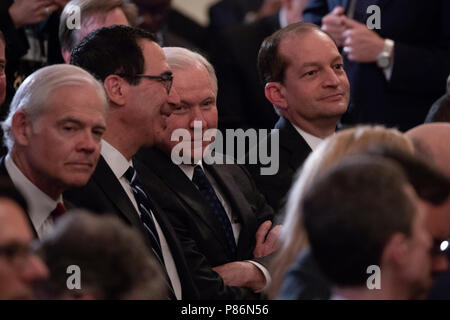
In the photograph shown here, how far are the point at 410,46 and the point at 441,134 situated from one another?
1.49 metres

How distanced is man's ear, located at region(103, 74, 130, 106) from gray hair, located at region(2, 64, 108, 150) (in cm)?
34

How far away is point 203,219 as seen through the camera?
3.01m

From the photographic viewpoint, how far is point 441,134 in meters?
2.73

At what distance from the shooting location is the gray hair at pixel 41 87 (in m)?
2.48

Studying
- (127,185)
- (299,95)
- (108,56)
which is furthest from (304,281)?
(299,95)

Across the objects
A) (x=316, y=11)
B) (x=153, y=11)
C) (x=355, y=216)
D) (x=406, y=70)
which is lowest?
(x=355, y=216)

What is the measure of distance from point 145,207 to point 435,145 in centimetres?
94

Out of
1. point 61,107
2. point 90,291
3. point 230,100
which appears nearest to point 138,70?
point 61,107

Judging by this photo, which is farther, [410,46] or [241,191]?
[410,46]

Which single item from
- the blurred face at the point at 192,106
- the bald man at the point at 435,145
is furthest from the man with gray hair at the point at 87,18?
the bald man at the point at 435,145

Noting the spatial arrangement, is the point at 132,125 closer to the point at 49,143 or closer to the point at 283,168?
the point at 49,143

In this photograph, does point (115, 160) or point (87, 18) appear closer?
point (115, 160)

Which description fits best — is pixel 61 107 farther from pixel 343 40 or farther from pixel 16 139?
pixel 343 40
